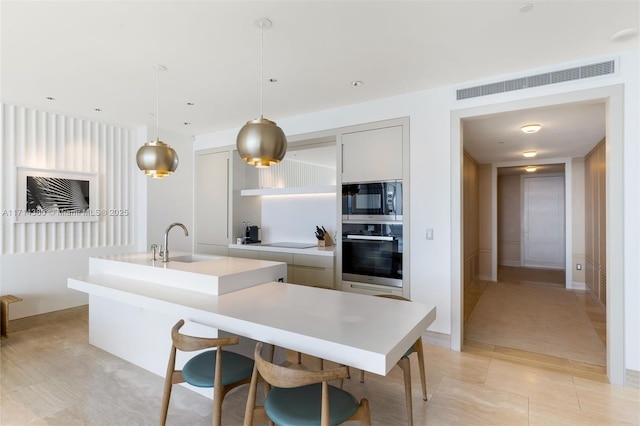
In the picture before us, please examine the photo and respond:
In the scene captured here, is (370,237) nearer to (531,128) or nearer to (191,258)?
(191,258)

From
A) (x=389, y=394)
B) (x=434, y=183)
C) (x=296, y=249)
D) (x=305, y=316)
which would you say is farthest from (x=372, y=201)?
(x=305, y=316)

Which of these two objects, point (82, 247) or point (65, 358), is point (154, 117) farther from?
point (65, 358)

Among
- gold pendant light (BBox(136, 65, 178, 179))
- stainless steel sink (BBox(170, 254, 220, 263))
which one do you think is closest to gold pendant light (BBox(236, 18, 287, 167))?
gold pendant light (BBox(136, 65, 178, 179))

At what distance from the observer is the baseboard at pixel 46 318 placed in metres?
3.96

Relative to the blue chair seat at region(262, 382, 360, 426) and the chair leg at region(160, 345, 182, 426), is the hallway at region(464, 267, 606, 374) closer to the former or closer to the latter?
the blue chair seat at region(262, 382, 360, 426)

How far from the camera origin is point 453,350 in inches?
132

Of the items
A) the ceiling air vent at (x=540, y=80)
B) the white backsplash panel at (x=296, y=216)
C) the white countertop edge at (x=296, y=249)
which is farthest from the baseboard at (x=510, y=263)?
the ceiling air vent at (x=540, y=80)

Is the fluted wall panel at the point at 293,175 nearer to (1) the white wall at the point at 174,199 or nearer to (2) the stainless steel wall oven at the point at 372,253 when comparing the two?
(1) the white wall at the point at 174,199

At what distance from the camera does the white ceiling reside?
2.17 metres

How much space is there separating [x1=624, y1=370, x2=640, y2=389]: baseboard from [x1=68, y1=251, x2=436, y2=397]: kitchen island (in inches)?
79.1

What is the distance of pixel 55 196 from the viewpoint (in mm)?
4301

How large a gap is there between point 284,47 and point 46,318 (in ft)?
14.7

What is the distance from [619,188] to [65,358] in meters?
5.20

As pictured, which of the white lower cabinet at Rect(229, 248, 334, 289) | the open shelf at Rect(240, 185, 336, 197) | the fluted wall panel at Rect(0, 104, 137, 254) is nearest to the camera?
the fluted wall panel at Rect(0, 104, 137, 254)
